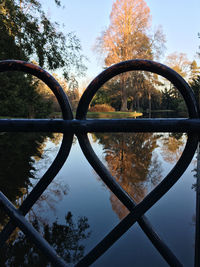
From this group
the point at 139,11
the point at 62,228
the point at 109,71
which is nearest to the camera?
the point at 109,71

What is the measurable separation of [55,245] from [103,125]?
7.36 feet

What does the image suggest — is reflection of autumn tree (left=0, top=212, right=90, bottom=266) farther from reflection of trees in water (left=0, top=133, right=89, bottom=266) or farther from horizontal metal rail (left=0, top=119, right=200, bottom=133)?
horizontal metal rail (left=0, top=119, right=200, bottom=133)

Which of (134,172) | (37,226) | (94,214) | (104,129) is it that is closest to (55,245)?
(37,226)

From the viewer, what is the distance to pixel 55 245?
7.37 feet

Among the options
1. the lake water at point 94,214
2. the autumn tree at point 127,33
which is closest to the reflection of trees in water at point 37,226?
the lake water at point 94,214

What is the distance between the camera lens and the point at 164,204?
10.5 ft

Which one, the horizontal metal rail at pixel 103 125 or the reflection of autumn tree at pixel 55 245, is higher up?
the horizontal metal rail at pixel 103 125

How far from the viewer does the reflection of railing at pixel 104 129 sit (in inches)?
21.4

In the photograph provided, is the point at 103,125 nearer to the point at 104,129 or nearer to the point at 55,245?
the point at 104,129

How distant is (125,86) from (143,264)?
3296 cm

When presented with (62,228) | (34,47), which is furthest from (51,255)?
(34,47)

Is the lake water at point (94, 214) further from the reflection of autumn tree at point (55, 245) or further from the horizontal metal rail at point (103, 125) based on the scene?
the horizontal metal rail at point (103, 125)

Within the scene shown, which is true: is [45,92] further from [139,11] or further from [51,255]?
[51,255]

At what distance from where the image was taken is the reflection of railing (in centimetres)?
54
